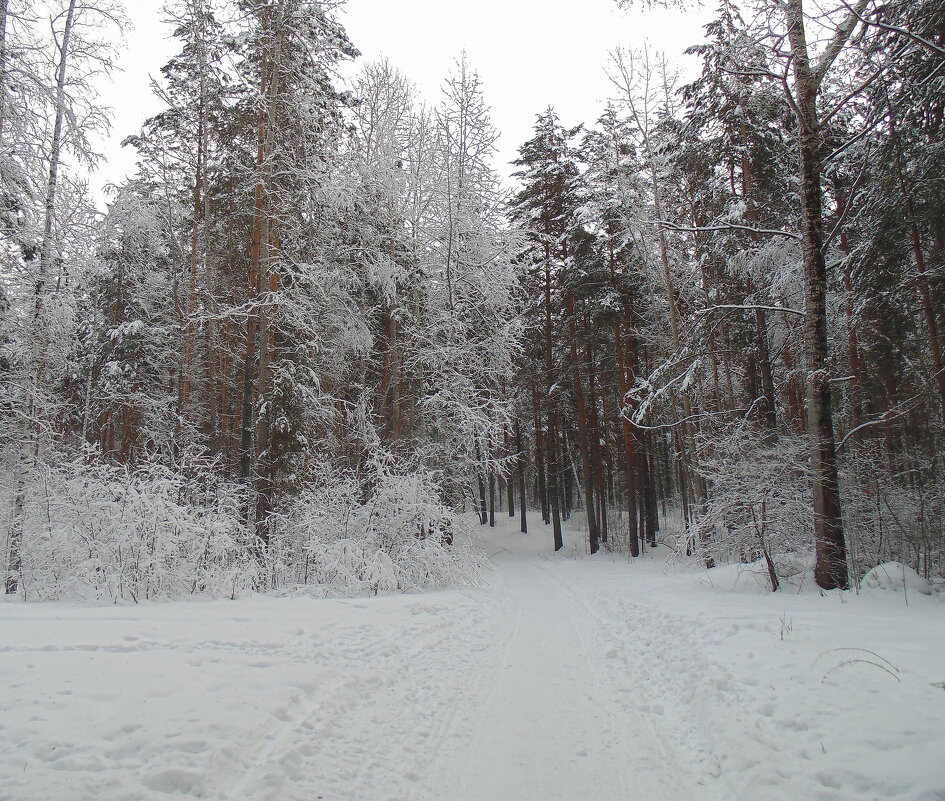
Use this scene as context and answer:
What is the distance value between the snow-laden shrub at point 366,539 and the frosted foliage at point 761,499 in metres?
5.41

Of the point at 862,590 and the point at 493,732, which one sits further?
the point at 862,590

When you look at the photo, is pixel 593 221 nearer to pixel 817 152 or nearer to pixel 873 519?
pixel 817 152

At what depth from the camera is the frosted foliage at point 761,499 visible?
27.1 ft

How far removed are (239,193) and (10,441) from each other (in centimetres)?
755

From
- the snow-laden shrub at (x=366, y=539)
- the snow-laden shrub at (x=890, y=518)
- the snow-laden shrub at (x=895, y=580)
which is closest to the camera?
the snow-laden shrub at (x=895, y=580)

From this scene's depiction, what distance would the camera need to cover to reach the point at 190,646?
4.98m

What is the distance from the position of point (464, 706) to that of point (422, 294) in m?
13.3

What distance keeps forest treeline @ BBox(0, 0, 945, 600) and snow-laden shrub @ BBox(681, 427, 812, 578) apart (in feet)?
0.20

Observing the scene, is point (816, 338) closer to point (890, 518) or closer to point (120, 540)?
point (890, 518)

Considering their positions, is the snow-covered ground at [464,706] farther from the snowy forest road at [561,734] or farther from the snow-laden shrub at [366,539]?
the snow-laden shrub at [366,539]

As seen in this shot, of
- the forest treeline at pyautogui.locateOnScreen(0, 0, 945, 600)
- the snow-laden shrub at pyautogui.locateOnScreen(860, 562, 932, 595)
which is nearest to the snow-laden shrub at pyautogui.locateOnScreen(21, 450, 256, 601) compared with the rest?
the forest treeline at pyautogui.locateOnScreen(0, 0, 945, 600)

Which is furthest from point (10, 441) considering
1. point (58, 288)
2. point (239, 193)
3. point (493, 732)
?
point (493, 732)

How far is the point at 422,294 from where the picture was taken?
16.3 metres

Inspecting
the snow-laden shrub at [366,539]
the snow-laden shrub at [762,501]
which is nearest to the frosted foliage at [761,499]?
the snow-laden shrub at [762,501]
